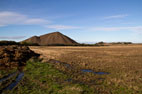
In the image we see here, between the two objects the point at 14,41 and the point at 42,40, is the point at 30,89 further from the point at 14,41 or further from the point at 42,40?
the point at 42,40

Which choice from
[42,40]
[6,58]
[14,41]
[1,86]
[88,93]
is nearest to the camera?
[88,93]

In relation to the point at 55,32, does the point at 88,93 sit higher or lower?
lower

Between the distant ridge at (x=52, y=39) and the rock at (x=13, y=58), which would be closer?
the rock at (x=13, y=58)

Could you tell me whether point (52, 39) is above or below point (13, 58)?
above

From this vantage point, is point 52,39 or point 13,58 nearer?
point 13,58

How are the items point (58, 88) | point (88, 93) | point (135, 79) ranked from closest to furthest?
1. point (88, 93)
2. point (58, 88)
3. point (135, 79)

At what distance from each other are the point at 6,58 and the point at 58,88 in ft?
78.1

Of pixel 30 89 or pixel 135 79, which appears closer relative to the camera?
pixel 30 89

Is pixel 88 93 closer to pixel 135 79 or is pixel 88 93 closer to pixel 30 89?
pixel 30 89

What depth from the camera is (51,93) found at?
1255 cm

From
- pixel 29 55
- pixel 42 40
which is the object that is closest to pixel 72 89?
pixel 29 55

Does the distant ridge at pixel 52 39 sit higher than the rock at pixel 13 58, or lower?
higher

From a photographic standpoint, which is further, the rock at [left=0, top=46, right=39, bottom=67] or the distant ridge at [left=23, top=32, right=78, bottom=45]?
the distant ridge at [left=23, top=32, right=78, bottom=45]

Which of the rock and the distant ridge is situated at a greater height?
the distant ridge
